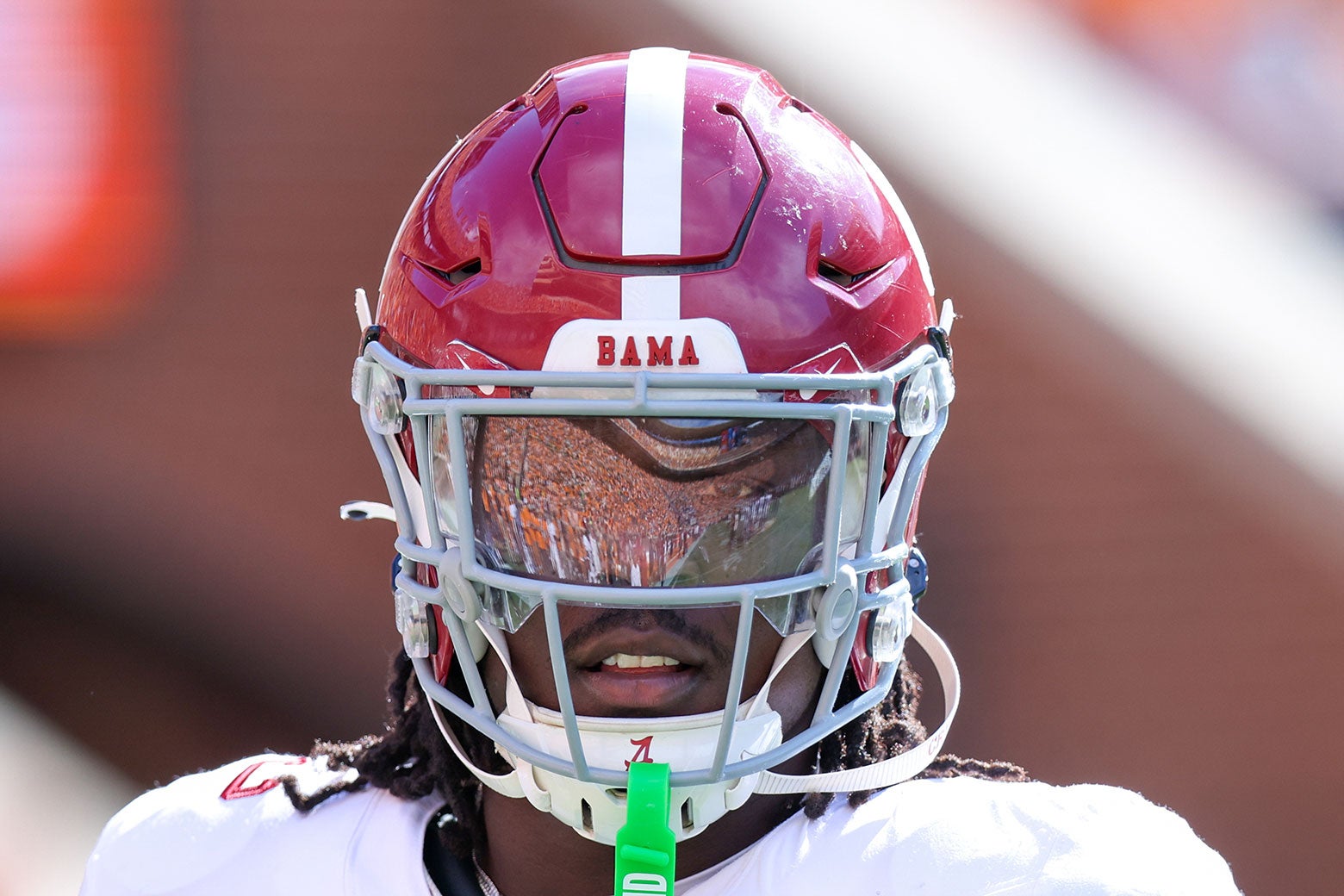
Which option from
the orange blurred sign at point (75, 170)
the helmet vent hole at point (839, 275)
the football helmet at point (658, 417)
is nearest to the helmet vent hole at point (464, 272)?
the football helmet at point (658, 417)

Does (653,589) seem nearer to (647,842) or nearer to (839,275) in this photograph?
(647,842)

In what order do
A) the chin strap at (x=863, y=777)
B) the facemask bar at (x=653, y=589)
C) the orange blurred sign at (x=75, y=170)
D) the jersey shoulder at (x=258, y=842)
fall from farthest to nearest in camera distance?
the orange blurred sign at (x=75, y=170) → the jersey shoulder at (x=258, y=842) → the chin strap at (x=863, y=777) → the facemask bar at (x=653, y=589)

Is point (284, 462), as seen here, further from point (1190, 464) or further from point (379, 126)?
point (1190, 464)

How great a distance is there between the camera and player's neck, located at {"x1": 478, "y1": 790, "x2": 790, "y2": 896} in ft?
5.03

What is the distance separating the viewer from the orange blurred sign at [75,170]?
2.94m

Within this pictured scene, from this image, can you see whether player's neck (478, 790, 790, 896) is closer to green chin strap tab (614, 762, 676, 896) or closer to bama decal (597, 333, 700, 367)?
green chin strap tab (614, 762, 676, 896)

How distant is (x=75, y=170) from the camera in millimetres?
2979

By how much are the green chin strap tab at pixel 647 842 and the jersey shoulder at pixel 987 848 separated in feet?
0.51

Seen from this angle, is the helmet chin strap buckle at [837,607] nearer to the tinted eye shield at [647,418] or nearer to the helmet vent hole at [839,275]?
the tinted eye shield at [647,418]

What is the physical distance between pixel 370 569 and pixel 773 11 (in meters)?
1.44

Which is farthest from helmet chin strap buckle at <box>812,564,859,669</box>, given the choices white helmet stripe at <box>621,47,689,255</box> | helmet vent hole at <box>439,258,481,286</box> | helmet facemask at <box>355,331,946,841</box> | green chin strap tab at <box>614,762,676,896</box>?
helmet vent hole at <box>439,258,481,286</box>

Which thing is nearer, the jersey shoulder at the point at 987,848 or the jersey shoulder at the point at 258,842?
the jersey shoulder at the point at 987,848

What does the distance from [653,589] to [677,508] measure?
0.09 meters

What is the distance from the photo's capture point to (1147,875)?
53.8 inches
